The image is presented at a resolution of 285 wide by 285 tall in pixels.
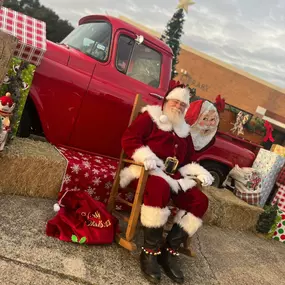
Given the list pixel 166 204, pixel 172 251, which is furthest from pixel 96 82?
pixel 172 251

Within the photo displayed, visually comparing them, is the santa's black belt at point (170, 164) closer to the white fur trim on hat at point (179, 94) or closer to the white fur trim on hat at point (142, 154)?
the white fur trim on hat at point (142, 154)

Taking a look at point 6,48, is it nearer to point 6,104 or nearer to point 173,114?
point 6,104

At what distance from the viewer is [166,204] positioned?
9.91 ft

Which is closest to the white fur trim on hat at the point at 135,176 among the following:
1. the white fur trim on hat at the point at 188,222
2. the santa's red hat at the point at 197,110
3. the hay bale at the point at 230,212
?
the white fur trim on hat at the point at 188,222

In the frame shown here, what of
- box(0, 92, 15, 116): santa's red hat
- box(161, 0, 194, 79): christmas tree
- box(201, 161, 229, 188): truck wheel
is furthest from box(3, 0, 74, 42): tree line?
box(0, 92, 15, 116): santa's red hat

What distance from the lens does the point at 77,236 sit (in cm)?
295

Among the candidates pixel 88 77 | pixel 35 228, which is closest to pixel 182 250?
pixel 35 228

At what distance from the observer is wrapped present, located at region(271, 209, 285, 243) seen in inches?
210

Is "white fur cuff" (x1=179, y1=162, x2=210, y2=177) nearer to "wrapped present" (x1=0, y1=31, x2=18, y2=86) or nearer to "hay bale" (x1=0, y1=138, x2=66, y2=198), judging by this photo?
"hay bale" (x1=0, y1=138, x2=66, y2=198)

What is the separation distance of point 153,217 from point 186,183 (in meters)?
0.52

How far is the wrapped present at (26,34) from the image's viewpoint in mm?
3791

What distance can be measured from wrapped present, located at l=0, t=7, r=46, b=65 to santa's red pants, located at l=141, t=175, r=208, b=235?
1.93m

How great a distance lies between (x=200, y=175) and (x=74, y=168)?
1370 millimetres

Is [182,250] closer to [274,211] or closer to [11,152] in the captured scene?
[11,152]
